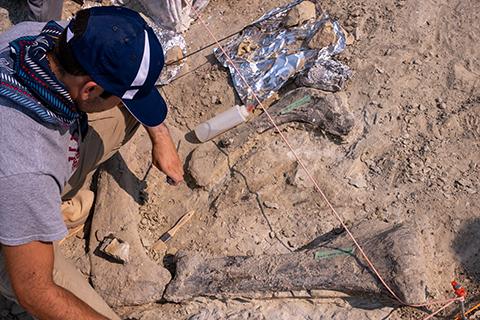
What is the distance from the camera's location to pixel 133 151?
3.36 m

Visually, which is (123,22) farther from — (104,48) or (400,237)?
(400,237)

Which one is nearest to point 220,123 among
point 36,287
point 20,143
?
point 20,143

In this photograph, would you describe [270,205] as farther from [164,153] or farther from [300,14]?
[300,14]

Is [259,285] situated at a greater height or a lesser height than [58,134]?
lesser

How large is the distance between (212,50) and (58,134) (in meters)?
1.89

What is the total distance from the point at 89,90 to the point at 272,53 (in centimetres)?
183

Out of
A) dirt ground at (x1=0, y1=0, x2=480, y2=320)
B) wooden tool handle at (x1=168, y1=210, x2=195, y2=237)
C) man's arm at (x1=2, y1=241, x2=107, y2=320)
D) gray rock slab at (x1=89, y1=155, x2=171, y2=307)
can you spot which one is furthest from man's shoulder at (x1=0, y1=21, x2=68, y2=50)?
wooden tool handle at (x1=168, y1=210, x2=195, y2=237)

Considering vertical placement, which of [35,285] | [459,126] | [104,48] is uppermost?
[104,48]

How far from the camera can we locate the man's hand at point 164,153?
2.80m

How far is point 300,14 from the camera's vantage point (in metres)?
3.63

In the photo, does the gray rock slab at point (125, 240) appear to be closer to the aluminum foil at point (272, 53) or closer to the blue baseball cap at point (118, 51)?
the aluminum foil at point (272, 53)

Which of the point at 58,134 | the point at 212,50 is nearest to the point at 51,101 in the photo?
the point at 58,134

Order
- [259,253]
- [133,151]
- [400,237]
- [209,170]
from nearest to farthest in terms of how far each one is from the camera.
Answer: [400,237] < [259,253] < [209,170] < [133,151]

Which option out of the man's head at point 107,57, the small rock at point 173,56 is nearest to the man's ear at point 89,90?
the man's head at point 107,57
